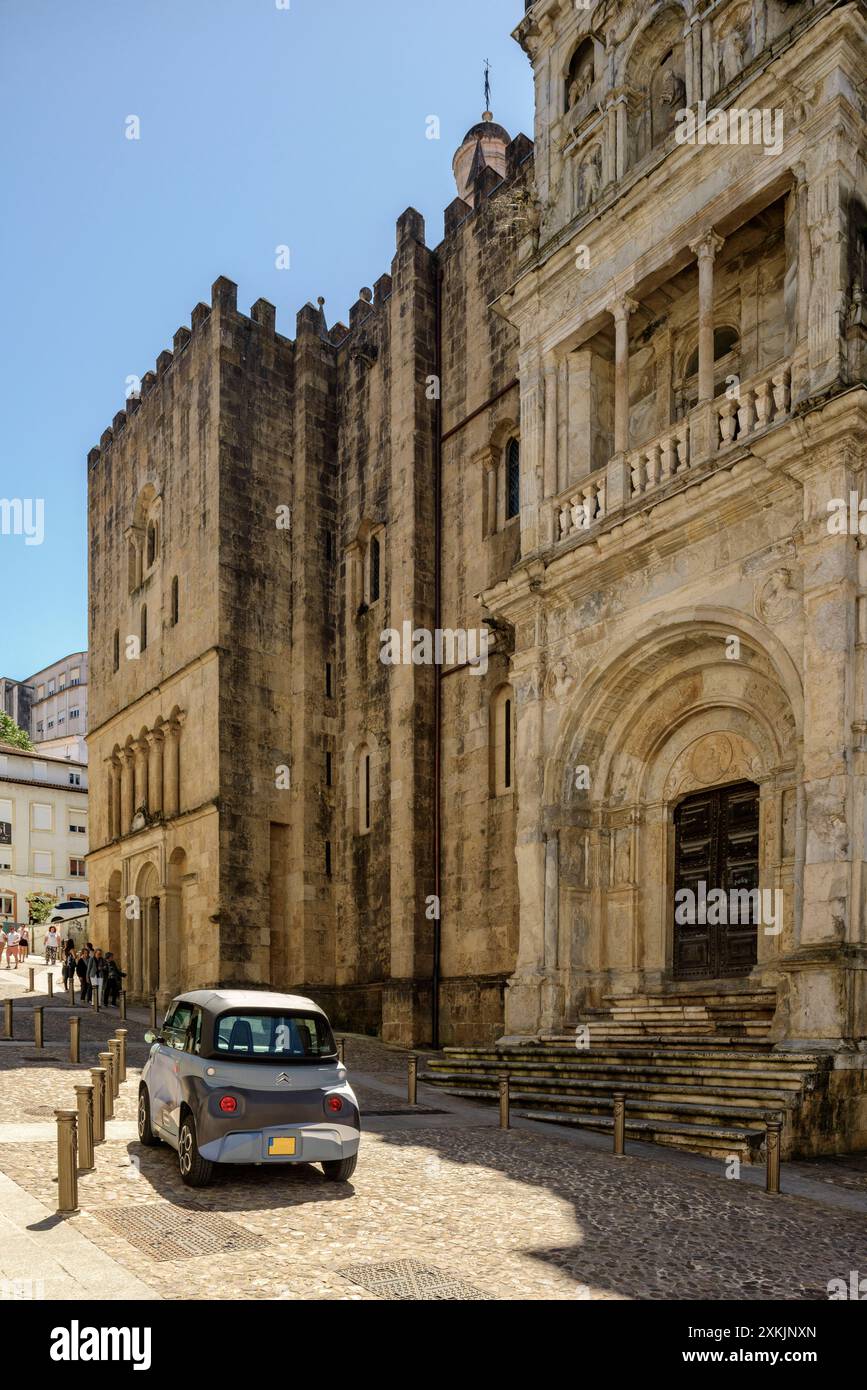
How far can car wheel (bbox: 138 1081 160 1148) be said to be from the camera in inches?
468

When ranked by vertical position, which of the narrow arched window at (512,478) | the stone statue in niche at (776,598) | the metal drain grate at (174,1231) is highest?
the narrow arched window at (512,478)

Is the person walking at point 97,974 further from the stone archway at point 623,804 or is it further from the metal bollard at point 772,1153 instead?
the metal bollard at point 772,1153

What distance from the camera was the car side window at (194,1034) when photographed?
10812 millimetres

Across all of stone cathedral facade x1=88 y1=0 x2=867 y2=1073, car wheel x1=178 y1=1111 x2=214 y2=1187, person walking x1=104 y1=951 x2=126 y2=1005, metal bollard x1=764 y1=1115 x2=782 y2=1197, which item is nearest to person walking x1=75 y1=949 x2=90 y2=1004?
person walking x1=104 y1=951 x2=126 y2=1005

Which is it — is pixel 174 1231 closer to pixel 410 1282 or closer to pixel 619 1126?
pixel 410 1282

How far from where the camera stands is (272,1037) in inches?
429

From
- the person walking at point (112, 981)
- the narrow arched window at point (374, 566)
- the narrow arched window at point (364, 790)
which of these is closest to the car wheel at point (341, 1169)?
the narrow arched window at point (364, 790)

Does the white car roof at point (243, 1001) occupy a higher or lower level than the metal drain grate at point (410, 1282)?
higher

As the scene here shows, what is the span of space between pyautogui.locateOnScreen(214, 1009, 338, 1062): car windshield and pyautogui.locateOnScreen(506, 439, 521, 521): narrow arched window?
636 inches

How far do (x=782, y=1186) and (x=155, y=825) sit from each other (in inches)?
930

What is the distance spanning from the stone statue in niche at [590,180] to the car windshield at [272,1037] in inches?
587

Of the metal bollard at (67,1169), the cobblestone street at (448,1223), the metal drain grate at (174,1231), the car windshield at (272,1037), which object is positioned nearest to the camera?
the cobblestone street at (448,1223)

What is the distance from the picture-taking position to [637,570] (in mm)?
18438

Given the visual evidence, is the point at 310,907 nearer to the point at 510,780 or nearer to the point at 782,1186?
the point at 510,780
